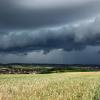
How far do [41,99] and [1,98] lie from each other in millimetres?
1977

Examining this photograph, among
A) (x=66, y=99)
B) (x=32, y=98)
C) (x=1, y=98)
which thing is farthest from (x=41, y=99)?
(x=1, y=98)

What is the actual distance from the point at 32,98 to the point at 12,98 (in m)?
0.98

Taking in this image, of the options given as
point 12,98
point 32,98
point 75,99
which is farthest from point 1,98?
point 75,99

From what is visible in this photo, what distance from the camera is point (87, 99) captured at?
1217cm

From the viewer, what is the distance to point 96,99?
1206 centimetres

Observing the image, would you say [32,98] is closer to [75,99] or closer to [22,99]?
[22,99]

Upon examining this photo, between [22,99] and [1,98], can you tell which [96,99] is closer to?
[22,99]

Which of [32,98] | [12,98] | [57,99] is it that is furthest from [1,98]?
[57,99]

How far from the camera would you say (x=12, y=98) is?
1211 centimetres

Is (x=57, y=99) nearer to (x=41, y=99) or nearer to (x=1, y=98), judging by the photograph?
(x=41, y=99)

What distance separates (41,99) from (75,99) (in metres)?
1.68

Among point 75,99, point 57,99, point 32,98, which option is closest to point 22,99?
point 32,98

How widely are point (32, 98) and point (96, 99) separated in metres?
3.11

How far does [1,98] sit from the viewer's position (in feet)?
38.0
